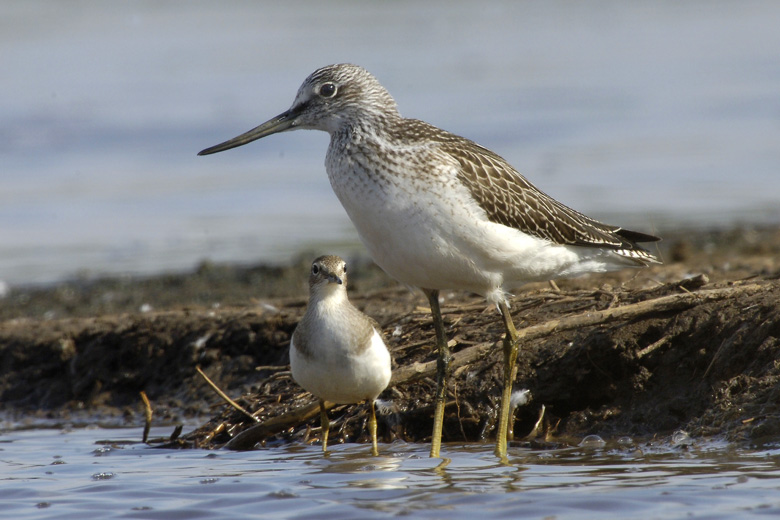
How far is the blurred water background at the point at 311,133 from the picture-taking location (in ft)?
50.6

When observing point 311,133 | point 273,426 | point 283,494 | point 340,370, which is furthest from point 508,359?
point 311,133

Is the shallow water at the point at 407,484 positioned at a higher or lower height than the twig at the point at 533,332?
lower

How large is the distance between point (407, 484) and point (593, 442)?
1426mm

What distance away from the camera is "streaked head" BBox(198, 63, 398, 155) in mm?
6730

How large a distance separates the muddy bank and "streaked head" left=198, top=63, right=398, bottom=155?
132 centimetres

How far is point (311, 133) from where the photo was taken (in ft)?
71.0

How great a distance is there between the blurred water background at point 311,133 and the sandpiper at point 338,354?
224 inches

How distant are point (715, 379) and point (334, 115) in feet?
9.80

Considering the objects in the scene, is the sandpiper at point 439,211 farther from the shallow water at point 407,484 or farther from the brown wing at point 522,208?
the shallow water at point 407,484

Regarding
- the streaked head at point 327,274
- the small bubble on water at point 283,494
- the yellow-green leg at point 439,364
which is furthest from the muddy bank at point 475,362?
the small bubble on water at point 283,494

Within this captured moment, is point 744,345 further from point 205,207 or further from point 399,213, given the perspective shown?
point 205,207

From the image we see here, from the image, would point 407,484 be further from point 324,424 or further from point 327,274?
point 327,274

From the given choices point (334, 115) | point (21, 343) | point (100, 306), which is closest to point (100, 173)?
point (100, 306)

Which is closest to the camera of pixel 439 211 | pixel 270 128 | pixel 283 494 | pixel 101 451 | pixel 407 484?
pixel 283 494
